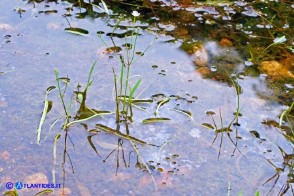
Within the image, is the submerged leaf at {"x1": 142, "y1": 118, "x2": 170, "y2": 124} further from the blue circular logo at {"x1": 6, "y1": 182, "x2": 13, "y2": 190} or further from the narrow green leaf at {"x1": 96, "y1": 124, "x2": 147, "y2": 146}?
the blue circular logo at {"x1": 6, "y1": 182, "x2": 13, "y2": 190}

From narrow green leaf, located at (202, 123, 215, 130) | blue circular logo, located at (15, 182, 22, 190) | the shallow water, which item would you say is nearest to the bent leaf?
the shallow water

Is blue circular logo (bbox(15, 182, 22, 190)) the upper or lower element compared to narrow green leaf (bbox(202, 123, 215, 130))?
lower

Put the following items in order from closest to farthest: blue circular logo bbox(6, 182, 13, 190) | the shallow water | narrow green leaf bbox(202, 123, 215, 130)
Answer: blue circular logo bbox(6, 182, 13, 190)
the shallow water
narrow green leaf bbox(202, 123, 215, 130)

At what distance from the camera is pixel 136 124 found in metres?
2.30

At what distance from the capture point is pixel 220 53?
2.87m

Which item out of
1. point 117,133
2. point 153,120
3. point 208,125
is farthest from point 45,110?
point 208,125

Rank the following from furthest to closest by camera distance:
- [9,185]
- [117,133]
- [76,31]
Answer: [76,31] < [117,133] < [9,185]

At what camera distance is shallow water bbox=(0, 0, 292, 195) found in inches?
80.0

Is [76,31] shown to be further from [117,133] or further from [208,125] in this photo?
[208,125]

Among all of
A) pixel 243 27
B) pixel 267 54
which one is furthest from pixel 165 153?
pixel 243 27

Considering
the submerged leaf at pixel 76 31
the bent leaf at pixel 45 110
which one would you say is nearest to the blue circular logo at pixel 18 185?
the bent leaf at pixel 45 110

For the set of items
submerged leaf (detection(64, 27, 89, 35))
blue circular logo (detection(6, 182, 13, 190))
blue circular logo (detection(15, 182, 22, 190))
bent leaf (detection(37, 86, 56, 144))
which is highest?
submerged leaf (detection(64, 27, 89, 35))

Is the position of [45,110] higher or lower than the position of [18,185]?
higher

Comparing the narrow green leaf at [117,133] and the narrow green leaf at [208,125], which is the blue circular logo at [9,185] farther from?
the narrow green leaf at [208,125]
